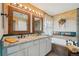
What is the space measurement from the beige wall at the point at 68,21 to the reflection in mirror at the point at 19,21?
29.1 inches

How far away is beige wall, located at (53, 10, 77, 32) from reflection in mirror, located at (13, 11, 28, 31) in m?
0.74

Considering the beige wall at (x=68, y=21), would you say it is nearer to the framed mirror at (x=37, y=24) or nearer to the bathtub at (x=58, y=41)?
the bathtub at (x=58, y=41)

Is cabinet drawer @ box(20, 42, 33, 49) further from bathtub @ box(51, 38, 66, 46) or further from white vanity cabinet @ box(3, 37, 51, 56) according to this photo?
bathtub @ box(51, 38, 66, 46)

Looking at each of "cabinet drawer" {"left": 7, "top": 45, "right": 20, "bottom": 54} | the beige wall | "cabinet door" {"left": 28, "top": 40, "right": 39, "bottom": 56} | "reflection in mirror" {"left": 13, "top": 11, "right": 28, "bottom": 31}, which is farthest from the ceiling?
"cabinet drawer" {"left": 7, "top": 45, "right": 20, "bottom": 54}

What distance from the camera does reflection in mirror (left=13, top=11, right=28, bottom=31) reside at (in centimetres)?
202

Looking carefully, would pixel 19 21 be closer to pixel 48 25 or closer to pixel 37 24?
pixel 37 24

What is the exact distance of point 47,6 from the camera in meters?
2.01

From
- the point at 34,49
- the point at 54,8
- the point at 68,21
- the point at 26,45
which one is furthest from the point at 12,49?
the point at 68,21

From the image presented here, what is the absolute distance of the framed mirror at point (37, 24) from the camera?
2390 mm

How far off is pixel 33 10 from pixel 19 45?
1026 mm

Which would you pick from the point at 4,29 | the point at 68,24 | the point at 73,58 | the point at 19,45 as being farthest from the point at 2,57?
the point at 68,24

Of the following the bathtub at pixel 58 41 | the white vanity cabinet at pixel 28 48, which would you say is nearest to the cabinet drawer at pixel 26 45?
the white vanity cabinet at pixel 28 48

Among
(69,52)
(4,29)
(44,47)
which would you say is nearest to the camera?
(4,29)

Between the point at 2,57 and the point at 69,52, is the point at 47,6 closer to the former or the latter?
the point at 69,52
